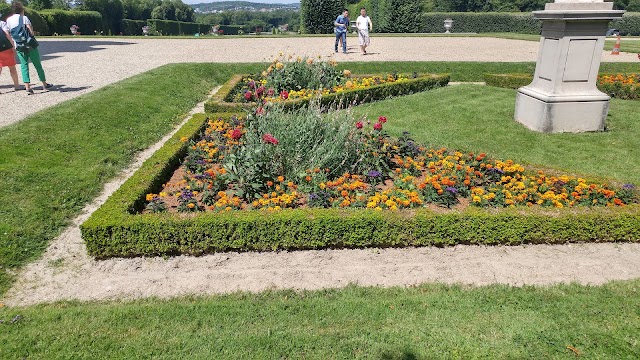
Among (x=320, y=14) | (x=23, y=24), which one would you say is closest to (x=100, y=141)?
(x=23, y=24)

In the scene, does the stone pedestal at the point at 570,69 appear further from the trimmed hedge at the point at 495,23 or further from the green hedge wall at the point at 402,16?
the trimmed hedge at the point at 495,23

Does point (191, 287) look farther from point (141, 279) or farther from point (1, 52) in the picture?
point (1, 52)

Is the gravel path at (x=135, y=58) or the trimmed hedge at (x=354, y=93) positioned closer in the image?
the trimmed hedge at (x=354, y=93)

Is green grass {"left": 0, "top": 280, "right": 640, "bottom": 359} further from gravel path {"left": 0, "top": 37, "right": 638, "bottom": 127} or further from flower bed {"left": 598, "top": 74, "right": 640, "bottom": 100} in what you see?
flower bed {"left": 598, "top": 74, "right": 640, "bottom": 100}

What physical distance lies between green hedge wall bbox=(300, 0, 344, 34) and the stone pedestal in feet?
101

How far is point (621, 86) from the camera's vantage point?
1093cm

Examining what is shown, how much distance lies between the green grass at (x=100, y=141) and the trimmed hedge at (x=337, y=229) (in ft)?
3.35

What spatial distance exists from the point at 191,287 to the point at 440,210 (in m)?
2.72

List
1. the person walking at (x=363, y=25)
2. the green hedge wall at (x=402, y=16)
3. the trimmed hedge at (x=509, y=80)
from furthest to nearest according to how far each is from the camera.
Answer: the green hedge wall at (x=402, y=16), the person walking at (x=363, y=25), the trimmed hedge at (x=509, y=80)

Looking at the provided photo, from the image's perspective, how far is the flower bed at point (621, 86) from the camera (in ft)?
35.4

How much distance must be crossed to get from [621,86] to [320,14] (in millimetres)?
29284

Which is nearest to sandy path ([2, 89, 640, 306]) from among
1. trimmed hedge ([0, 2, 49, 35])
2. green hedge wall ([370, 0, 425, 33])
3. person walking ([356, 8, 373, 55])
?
person walking ([356, 8, 373, 55])

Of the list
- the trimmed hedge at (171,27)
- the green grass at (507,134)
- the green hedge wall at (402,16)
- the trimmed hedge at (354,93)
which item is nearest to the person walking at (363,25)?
the trimmed hedge at (354,93)

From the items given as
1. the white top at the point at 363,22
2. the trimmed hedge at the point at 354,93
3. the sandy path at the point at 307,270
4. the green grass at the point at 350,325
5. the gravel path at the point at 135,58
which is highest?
the white top at the point at 363,22
